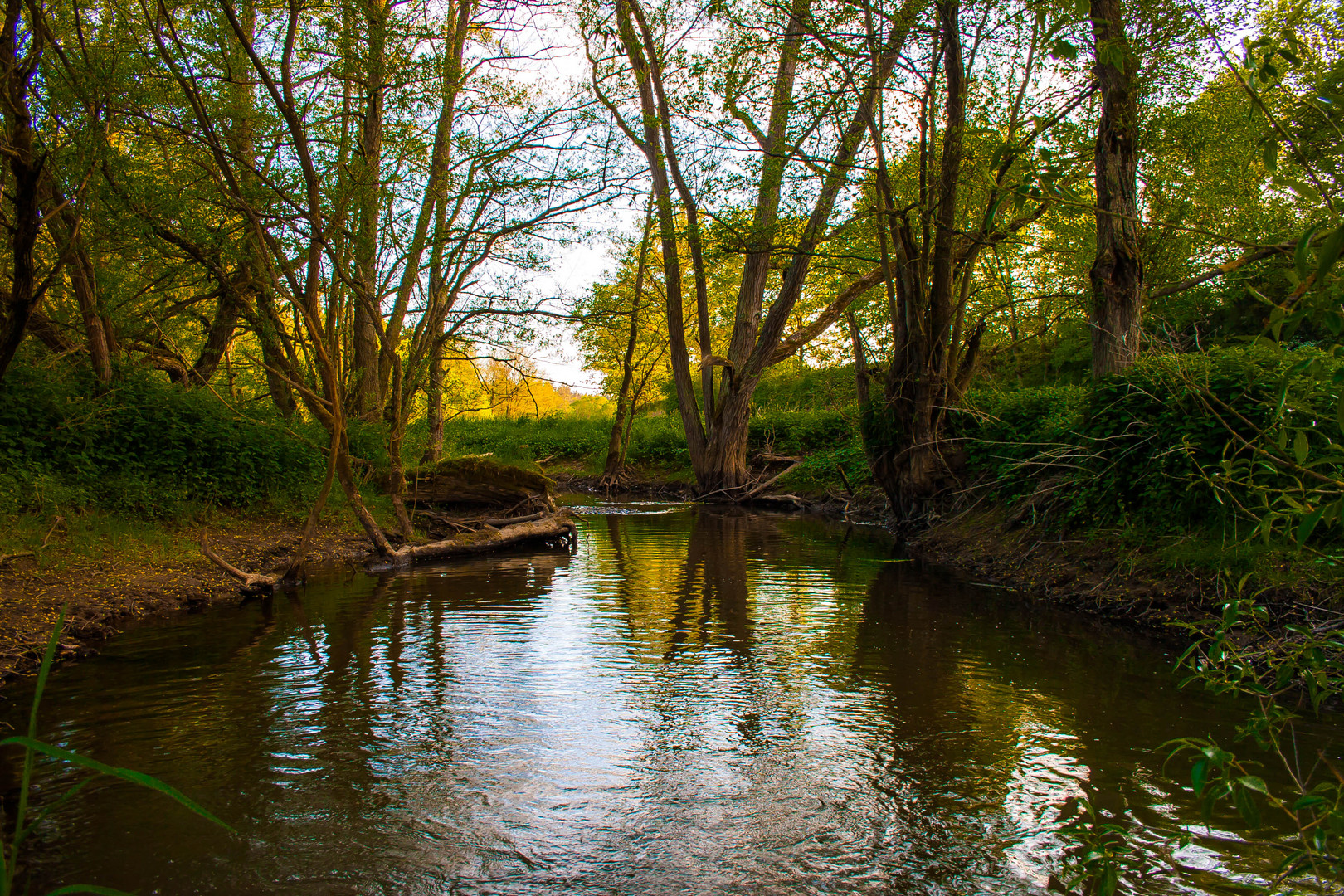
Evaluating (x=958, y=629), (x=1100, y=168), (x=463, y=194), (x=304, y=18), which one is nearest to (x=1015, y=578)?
(x=958, y=629)

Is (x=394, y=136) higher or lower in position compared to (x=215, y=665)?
higher

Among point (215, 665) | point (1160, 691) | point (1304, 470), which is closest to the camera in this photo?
point (1304, 470)

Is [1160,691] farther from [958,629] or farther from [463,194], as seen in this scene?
[463,194]

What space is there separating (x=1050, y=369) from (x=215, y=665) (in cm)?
2993

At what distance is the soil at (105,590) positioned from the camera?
5855 mm

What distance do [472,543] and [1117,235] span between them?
939 centimetres

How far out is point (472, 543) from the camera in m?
11.5

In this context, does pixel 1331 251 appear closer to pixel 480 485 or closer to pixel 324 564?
pixel 324 564

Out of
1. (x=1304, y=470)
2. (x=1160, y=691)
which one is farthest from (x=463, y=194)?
(x=1304, y=470)

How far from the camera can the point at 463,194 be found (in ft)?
38.7

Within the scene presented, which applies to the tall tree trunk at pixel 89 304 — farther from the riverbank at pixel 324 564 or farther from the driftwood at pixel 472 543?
the driftwood at pixel 472 543

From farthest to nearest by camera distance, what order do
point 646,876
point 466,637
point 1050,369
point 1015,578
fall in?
point 1050,369
point 1015,578
point 466,637
point 646,876

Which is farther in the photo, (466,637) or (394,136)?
(394,136)

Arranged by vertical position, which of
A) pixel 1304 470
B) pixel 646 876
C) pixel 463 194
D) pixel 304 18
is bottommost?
pixel 646 876
